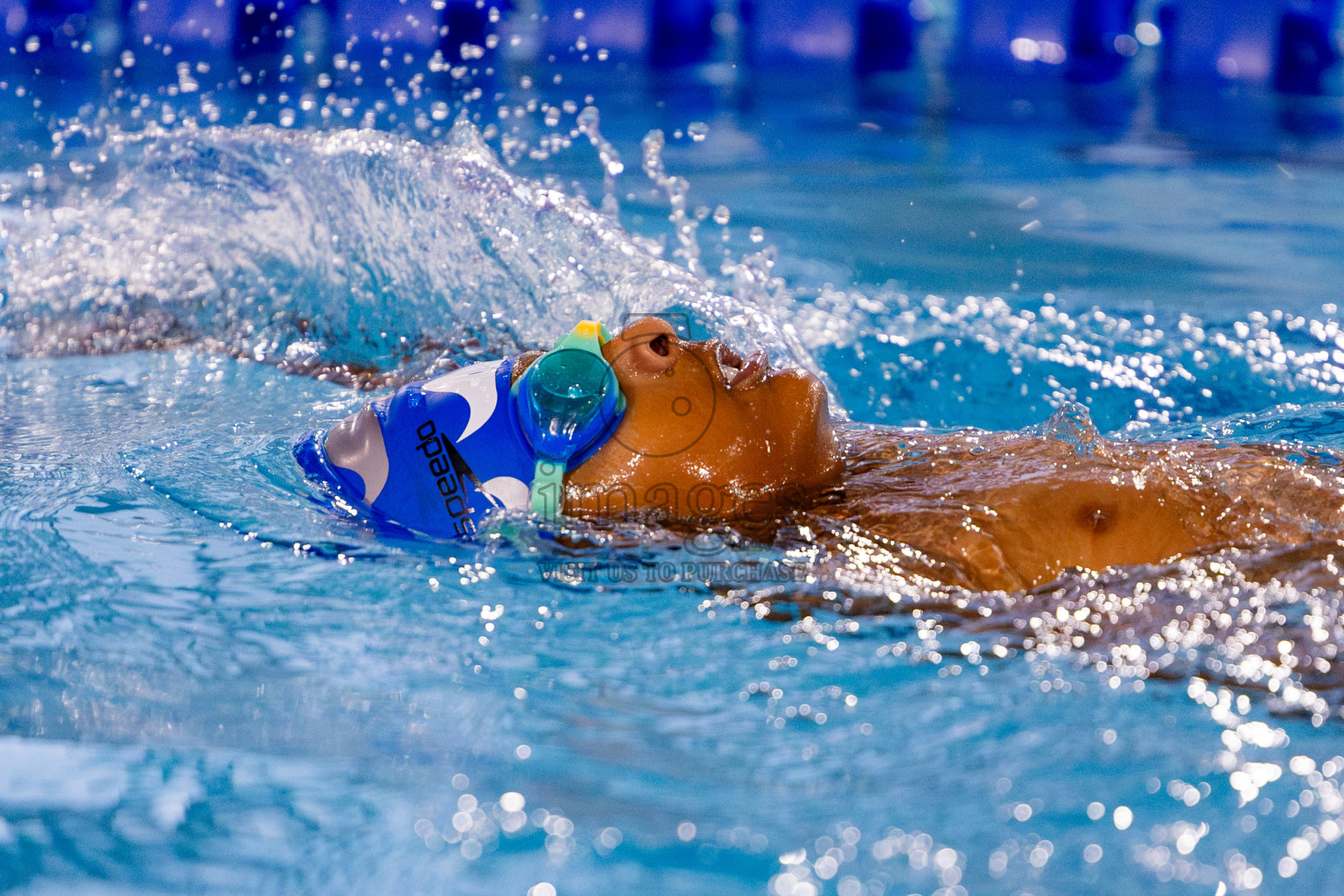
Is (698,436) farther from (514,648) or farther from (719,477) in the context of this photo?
(514,648)

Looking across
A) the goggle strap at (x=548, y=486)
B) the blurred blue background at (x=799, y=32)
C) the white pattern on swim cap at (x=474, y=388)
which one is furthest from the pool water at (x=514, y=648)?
the blurred blue background at (x=799, y=32)

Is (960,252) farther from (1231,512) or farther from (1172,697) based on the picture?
(1172,697)

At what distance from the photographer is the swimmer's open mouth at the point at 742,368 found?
2121 mm

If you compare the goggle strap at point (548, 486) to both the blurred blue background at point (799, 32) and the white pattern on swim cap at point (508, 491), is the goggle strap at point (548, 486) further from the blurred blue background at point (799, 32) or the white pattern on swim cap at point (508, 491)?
the blurred blue background at point (799, 32)

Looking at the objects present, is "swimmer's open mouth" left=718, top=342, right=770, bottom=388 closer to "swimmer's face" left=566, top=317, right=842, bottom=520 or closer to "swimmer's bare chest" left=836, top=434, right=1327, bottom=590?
"swimmer's face" left=566, top=317, right=842, bottom=520

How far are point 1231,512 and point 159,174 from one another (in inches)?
157

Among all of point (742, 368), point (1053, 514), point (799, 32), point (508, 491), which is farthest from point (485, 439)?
point (799, 32)

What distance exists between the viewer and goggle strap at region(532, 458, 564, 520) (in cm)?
207

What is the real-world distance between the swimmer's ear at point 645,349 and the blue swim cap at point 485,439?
1.4 inches

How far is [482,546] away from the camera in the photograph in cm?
211

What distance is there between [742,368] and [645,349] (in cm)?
18

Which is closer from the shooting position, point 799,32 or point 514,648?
point 514,648

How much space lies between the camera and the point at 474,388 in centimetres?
217

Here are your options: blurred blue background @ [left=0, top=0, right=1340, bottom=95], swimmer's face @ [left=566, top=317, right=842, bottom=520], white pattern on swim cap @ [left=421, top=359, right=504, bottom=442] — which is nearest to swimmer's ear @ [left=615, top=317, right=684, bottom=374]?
swimmer's face @ [left=566, top=317, right=842, bottom=520]
